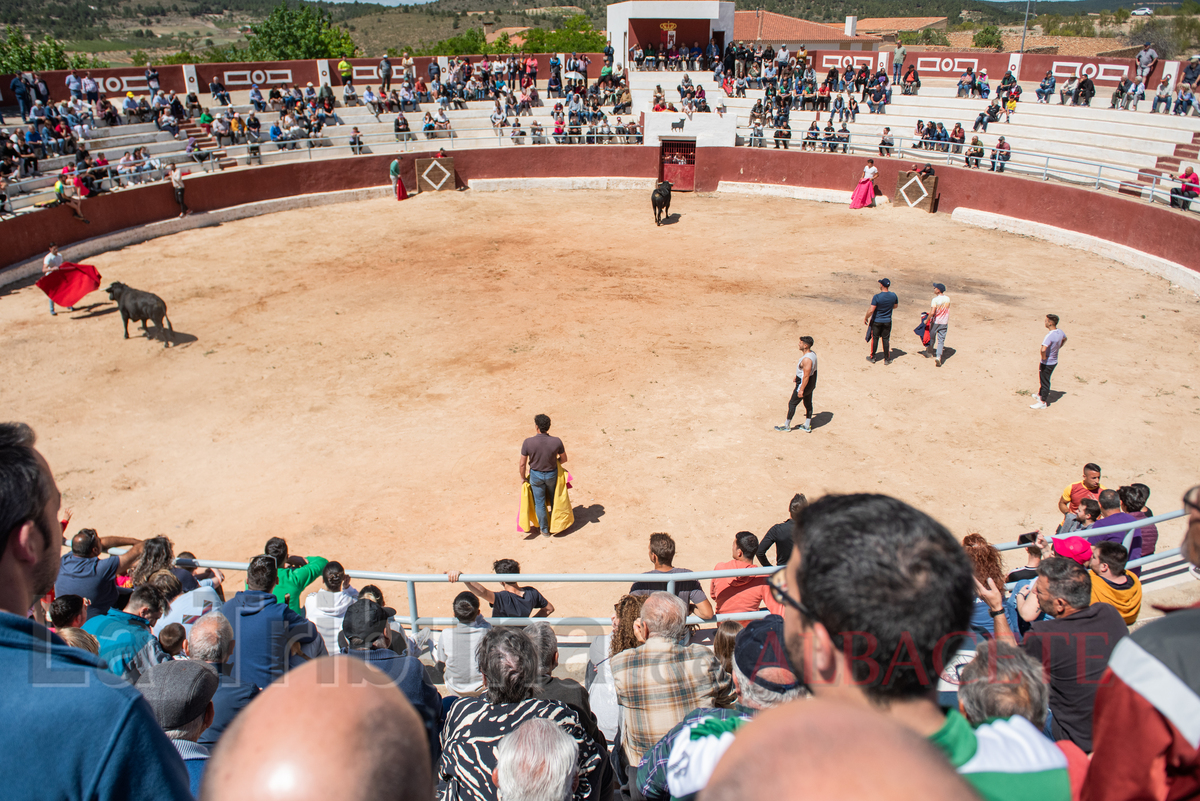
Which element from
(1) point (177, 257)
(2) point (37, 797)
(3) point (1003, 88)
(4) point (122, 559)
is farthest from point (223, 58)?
(2) point (37, 797)

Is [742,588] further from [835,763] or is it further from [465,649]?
[835,763]

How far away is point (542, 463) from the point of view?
8.81 meters

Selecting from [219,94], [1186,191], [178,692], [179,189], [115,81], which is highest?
[115,81]

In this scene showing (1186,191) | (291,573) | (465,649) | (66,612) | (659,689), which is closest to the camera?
(659,689)

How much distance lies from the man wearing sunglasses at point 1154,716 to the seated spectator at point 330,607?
4.98 metres

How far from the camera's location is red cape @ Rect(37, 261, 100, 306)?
15.9 m

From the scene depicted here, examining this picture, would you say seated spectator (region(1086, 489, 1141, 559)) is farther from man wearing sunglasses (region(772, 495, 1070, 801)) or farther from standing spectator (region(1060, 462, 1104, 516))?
man wearing sunglasses (region(772, 495, 1070, 801))

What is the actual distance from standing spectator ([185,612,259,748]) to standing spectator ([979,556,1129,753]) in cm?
430

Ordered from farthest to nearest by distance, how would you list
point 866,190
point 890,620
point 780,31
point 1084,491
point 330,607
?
point 780,31 < point 866,190 < point 1084,491 < point 330,607 < point 890,620

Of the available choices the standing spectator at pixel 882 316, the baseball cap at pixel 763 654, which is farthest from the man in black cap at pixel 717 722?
the standing spectator at pixel 882 316

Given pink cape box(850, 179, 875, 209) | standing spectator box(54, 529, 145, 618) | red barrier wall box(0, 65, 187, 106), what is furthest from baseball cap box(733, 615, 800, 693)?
red barrier wall box(0, 65, 187, 106)

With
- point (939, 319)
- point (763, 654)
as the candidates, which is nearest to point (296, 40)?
point (939, 319)

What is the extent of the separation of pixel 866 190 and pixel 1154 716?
24.4m

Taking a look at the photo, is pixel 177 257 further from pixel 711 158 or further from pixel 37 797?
pixel 37 797
